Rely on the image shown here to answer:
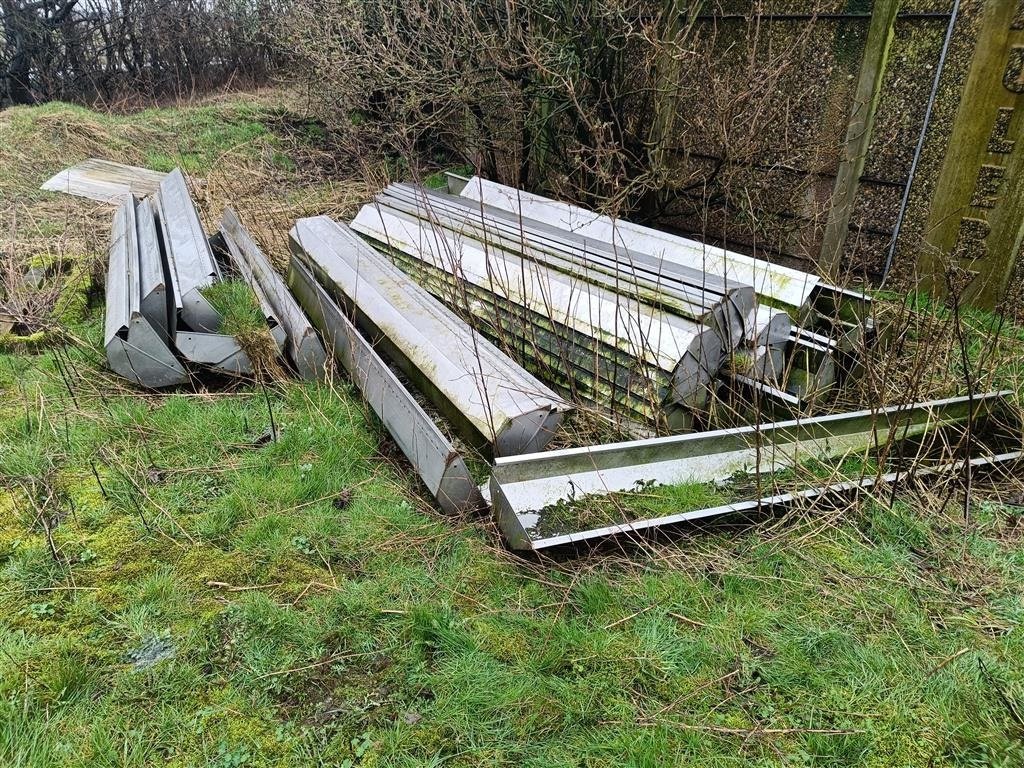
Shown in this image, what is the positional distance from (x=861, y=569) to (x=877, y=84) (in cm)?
325

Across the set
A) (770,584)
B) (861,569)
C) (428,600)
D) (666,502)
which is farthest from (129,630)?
(861,569)

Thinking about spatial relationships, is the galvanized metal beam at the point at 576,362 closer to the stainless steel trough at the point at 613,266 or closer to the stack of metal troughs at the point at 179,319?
the stainless steel trough at the point at 613,266

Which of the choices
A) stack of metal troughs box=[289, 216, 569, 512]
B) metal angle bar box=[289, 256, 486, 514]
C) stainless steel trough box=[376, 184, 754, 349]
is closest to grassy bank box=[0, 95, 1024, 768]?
metal angle bar box=[289, 256, 486, 514]

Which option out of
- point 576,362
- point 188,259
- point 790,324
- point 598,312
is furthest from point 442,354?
point 188,259

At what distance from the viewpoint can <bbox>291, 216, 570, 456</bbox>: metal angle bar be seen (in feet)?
10.0

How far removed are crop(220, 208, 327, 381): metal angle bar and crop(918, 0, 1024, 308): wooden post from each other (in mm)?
3721

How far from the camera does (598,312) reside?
3.55 metres

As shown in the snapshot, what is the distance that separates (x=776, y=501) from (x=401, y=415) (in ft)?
5.87

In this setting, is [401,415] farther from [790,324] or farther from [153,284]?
[790,324]

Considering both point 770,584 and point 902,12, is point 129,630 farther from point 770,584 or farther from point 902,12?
point 902,12

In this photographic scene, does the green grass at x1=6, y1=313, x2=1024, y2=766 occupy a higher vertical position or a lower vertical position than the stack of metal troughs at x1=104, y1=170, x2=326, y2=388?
lower

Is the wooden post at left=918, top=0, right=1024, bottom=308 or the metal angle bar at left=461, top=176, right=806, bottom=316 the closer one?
the metal angle bar at left=461, top=176, right=806, bottom=316

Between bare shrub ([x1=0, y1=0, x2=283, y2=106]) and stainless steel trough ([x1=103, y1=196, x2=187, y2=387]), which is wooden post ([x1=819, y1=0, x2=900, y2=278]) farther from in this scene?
bare shrub ([x1=0, y1=0, x2=283, y2=106])

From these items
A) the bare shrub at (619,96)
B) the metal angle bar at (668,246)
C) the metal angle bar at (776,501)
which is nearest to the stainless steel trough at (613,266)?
the metal angle bar at (668,246)
